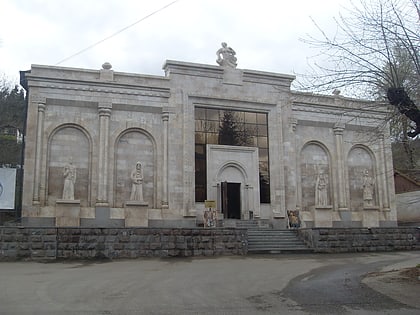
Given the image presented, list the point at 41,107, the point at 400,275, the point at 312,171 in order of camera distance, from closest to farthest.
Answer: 1. the point at 400,275
2. the point at 41,107
3. the point at 312,171

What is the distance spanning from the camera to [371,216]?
1232 inches

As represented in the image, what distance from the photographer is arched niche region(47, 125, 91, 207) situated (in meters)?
25.5

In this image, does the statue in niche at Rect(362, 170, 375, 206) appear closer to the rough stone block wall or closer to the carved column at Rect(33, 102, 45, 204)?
the carved column at Rect(33, 102, 45, 204)

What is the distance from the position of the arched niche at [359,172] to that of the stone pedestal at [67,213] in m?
17.6

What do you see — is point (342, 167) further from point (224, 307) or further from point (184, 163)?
point (224, 307)

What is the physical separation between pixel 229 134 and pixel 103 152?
26.0 ft

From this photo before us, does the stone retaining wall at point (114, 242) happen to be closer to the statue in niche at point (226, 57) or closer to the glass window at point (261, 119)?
the glass window at point (261, 119)

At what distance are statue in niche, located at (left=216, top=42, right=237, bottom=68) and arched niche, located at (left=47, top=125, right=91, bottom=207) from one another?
976 centimetres

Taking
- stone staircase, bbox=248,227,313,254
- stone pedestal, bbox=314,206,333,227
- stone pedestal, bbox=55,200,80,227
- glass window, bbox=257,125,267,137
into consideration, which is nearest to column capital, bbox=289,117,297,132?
glass window, bbox=257,125,267,137

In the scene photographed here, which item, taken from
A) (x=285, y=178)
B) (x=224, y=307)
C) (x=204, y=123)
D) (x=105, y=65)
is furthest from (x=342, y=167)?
(x=224, y=307)

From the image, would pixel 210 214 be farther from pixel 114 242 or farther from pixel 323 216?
pixel 323 216

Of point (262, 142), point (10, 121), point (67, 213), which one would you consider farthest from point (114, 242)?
point (10, 121)

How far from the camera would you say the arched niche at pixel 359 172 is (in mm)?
31438

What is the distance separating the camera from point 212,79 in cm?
2923
